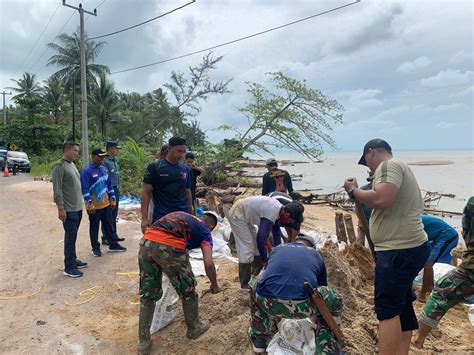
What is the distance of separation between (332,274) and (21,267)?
4.76 m

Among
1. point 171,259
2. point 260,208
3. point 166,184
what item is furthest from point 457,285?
point 166,184

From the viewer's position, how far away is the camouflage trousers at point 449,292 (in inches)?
123

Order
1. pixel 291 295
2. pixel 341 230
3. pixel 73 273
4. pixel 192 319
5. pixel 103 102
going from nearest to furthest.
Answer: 1. pixel 291 295
2. pixel 192 319
3. pixel 73 273
4. pixel 341 230
5. pixel 103 102

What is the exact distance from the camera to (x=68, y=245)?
522 cm

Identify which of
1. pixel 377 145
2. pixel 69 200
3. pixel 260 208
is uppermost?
pixel 377 145

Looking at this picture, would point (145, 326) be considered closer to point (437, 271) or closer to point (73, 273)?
point (73, 273)

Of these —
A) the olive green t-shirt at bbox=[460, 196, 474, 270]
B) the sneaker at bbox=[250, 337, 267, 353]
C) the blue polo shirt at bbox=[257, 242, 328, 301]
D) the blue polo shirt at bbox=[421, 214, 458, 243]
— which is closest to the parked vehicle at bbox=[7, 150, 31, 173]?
the blue polo shirt at bbox=[421, 214, 458, 243]

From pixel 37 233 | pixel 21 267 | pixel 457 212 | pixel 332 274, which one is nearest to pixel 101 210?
pixel 21 267

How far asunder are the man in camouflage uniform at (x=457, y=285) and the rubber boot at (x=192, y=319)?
6.45 feet

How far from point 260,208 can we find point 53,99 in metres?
39.3

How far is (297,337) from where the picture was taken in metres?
2.61

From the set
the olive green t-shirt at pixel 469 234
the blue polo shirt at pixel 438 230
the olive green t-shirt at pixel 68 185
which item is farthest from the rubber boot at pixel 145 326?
the blue polo shirt at pixel 438 230

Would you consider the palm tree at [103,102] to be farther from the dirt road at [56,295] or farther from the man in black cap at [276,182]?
the man in black cap at [276,182]

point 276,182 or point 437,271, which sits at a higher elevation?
point 276,182
